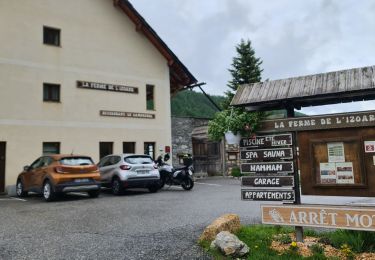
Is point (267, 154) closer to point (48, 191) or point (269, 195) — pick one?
point (269, 195)

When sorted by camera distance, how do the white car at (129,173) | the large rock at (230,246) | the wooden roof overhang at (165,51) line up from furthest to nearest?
the wooden roof overhang at (165,51), the white car at (129,173), the large rock at (230,246)

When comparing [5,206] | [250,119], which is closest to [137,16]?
[5,206]

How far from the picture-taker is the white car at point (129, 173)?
47.9 ft

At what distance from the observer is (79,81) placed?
18.9 metres

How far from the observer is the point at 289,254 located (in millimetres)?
5551

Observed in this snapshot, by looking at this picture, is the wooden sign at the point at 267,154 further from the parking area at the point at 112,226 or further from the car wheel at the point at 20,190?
the car wheel at the point at 20,190

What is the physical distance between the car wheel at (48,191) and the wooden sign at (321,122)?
8.90 m

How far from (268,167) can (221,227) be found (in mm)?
1325

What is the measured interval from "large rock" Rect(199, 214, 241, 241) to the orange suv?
763 centimetres

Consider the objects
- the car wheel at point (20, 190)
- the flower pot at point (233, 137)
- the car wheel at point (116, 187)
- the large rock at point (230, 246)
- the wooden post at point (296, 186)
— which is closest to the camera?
the large rock at point (230, 246)

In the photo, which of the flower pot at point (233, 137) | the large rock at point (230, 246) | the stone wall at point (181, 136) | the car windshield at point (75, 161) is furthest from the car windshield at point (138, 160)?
the stone wall at point (181, 136)

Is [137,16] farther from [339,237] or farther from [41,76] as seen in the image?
[339,237]

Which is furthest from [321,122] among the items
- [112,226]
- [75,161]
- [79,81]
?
[79,81]

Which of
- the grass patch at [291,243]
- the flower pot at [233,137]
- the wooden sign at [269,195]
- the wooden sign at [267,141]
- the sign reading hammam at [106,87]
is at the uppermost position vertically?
the sign reading hammam at [106,87]
